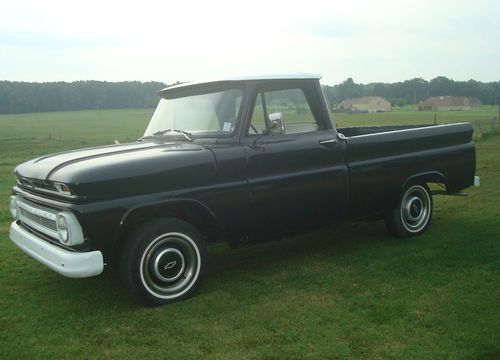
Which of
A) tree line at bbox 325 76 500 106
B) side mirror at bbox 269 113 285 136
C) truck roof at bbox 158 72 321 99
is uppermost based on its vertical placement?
tree line at bbox 325 76 500 106

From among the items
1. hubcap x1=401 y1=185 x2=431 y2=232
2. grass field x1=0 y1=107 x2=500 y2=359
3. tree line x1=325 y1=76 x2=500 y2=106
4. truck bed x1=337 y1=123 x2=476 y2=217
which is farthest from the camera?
tree line x1=325 y1=76 x2=500 y2=106

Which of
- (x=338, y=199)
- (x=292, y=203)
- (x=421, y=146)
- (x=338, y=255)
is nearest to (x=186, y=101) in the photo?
(x=292, y=203)

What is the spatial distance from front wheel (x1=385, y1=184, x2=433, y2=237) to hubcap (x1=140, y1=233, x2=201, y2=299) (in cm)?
263

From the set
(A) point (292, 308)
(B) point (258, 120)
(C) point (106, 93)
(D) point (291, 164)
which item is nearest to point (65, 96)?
(C) point (106, 93)

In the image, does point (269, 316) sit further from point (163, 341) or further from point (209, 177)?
point (209, 177)

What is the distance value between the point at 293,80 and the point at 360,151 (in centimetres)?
103

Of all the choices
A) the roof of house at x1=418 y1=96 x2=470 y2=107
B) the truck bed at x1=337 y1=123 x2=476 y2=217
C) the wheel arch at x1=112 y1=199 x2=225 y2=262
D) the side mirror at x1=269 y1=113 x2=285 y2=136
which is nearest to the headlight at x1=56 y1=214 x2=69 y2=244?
the wheel arch at x1=112 y1=199 x2=225 y2=262

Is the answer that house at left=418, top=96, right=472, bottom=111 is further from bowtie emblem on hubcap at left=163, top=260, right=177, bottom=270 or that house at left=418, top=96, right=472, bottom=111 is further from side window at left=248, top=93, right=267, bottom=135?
bowtie emblem on hubcap at left=163, top=260, right=177, bottom=270

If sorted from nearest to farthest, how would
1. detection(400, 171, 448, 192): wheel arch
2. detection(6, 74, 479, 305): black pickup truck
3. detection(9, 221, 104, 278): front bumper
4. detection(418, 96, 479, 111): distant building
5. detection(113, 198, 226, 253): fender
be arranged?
detection(9, 221, 104, 278): front bumper
detection(6, 74, 479, 305): black pickup truck
detection(113, 198, 226, 253): fender
detection(400, 171, 448, 192): wheel arch
detection(418, 96, 479, 111): distant building

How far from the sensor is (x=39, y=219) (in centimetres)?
409

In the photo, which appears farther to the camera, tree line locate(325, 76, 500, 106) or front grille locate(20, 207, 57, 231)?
tree line locate(325, 76, 500, 106)

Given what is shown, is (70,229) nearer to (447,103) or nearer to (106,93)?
(106,93)

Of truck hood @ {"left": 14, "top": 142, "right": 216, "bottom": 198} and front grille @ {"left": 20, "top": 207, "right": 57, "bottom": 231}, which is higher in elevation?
truck hood @ {"left": 14, "top": 142, "right": 216, "bottom": 198}

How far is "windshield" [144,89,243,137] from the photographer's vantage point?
4516 millimetres
